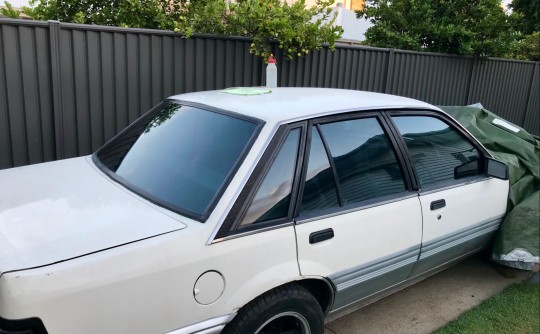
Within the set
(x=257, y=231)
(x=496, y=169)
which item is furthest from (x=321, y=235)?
(x=496, y=169)

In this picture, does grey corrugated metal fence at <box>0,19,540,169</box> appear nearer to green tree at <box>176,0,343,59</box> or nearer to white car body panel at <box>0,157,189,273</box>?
green tree at <box>176,0,343,59</box>

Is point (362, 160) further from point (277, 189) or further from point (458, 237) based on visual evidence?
point (458, 237)

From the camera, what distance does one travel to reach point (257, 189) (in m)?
2.36

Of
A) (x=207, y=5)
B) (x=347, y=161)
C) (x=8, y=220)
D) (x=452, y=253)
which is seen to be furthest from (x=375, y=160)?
(x=207, y=5)

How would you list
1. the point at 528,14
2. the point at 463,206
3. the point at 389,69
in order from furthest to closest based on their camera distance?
1. the point at 528,14
2. the point at 389,69
3. the point at 463,206

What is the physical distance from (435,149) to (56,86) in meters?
3.27

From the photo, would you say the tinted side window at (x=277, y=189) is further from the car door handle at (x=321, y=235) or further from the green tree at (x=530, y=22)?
the green tree at (x=530, y=22)

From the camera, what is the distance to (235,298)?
2232 mm

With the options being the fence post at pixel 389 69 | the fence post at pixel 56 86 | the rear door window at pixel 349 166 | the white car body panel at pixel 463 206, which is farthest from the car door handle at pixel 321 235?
the fence post at pixel 389 69

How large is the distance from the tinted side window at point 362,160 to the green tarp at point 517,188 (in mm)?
1414

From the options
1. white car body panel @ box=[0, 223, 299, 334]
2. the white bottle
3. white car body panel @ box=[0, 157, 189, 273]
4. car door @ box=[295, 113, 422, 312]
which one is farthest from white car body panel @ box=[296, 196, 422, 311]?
the white bottle

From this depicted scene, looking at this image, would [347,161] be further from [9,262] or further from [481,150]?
[9,262]

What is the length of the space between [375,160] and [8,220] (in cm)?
209

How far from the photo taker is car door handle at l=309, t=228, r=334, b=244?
99.5 inches
